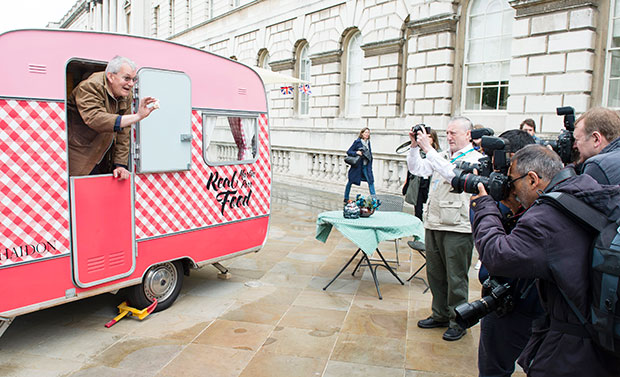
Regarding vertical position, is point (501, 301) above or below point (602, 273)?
below

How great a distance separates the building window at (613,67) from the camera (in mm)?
9422

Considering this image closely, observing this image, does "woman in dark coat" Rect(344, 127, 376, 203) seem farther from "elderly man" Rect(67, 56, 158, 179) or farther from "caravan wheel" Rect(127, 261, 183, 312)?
"elderly man" Rect(67, 56, 158, 179)

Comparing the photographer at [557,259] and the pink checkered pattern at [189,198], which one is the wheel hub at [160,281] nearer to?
the pink checkered pattern at [189,198]

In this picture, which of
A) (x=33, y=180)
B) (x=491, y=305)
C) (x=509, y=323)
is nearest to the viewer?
(x=491, y=305)

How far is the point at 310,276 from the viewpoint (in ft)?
21.2

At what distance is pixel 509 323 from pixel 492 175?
1.06m

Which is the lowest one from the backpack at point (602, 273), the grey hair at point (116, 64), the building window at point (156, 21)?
the backpack at point (602, 273)

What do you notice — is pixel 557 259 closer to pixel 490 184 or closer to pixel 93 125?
pixel 490 184

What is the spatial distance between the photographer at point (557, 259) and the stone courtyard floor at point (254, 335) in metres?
1.92

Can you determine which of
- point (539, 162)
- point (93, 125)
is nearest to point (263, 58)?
point (93, 125)

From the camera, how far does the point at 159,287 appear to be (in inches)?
204

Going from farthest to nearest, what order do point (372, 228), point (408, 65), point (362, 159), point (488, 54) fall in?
point (408, 65), point (488, 54), point (362, 159), point (372, 228)

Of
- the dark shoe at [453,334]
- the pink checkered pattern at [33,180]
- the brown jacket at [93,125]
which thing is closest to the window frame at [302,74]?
the brown jacket at [93,125]

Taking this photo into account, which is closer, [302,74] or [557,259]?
[557,259]
